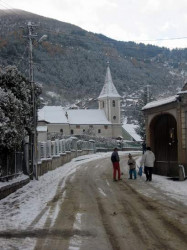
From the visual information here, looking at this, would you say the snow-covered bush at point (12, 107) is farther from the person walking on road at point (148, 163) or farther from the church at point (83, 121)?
the church at point (83, 121)

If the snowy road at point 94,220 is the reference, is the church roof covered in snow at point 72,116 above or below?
above

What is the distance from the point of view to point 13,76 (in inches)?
666

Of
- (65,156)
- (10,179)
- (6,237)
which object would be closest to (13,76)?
(10,179)

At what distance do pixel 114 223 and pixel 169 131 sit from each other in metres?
13.2

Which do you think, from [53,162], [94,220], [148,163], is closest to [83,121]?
[53,162]

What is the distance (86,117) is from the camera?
95.3m

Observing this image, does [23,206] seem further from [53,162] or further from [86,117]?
[86,117]

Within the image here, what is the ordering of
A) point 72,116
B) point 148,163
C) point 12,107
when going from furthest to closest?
point 72,116 → point 148,163 → point 12,107

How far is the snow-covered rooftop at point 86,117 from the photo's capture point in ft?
309

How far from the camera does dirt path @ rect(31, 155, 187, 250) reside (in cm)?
694

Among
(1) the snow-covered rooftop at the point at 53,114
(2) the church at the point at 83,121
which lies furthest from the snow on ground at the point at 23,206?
(1) the snow-covered rooftop at the point at 53,114

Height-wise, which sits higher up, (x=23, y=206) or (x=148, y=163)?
(x=148, y=163)

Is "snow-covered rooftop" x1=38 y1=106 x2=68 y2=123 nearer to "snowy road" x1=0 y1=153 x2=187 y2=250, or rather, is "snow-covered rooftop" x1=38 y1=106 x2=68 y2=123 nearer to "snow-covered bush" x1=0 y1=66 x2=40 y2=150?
"snow-covered bush" x1=0 y1=66 x2=40 y2=150

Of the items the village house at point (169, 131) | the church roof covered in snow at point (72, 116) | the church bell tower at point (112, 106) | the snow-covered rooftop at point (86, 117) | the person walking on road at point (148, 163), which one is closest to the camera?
the person walking on road at point (148, 163)
